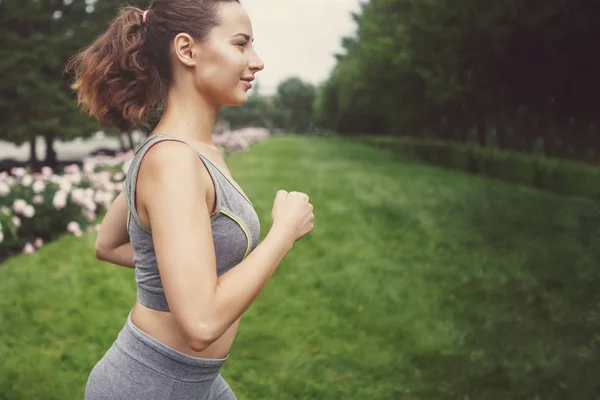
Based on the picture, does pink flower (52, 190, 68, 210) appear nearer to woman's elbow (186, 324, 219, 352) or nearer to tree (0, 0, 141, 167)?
woman's elbow (186, 324, 219, 352)

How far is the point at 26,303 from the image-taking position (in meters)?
6.45

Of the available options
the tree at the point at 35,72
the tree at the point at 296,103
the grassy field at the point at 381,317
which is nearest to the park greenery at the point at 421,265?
the grassy field at the point at 381,317

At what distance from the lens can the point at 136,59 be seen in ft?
5.71

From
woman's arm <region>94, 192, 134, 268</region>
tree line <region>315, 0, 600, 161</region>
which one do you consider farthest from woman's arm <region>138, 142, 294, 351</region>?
tree line <region>315, 0, 600, 161</region>

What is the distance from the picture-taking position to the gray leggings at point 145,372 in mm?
1670

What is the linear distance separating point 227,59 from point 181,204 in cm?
42

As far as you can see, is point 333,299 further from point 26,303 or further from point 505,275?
point 26,303

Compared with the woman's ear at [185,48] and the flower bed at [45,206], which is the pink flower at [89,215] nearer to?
the flower bed at [45,206]

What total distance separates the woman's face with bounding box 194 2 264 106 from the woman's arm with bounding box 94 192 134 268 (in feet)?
1.77

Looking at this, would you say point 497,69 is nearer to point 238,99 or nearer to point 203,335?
point 238,99

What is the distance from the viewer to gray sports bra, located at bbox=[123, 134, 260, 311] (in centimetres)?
158

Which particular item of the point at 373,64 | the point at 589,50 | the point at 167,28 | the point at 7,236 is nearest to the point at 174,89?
the point at 167,28

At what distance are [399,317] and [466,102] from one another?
19549 mm

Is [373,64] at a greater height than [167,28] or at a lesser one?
greater
